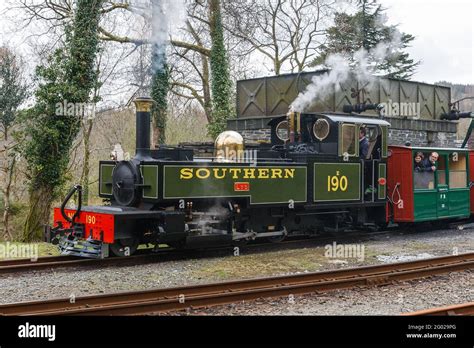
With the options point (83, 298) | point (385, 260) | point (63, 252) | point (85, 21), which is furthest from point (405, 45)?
point (83, 298)

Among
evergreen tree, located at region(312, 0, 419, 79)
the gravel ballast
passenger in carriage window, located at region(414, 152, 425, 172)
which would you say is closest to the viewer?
the gravel ballast

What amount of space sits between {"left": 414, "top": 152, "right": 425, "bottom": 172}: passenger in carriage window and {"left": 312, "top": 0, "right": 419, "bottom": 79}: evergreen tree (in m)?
11.5

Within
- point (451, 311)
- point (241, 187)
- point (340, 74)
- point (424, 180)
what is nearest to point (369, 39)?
point (340, 74)

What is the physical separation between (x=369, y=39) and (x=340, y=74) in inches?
488

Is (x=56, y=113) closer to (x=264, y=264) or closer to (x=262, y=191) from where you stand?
(x=262, y=191)

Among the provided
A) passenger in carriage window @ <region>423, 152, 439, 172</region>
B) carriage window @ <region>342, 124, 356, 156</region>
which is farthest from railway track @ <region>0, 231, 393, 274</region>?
passenger in carriage window @ <region>423, 152, 439, 172</region>

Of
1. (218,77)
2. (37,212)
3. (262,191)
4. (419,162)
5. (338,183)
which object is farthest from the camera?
(218,77)

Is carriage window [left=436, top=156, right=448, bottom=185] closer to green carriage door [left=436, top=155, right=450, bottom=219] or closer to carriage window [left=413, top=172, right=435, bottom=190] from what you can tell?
green carriage door [left=436, top=155, right=450, bottom=219]

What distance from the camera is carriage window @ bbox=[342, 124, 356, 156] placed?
10743 mm

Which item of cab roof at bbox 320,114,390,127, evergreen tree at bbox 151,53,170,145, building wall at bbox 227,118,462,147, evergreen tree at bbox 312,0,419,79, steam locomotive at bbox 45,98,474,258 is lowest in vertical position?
steam locomotive at bbox 45,98,474,258

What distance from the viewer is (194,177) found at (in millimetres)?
8758

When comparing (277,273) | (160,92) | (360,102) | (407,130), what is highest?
(160,92)

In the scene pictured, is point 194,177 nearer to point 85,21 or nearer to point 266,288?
point 266,288

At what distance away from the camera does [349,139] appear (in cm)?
1086
